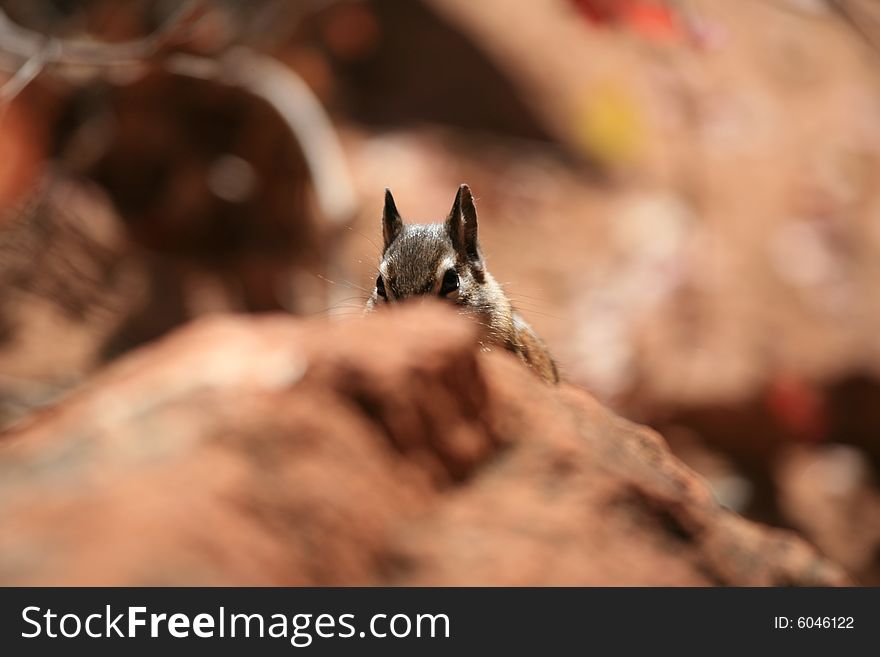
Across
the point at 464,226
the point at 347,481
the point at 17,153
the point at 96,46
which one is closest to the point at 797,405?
the point at 464,226

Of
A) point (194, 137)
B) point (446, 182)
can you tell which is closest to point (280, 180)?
point (194, 137)

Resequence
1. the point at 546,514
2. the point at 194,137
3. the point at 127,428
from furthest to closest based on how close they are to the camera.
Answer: the point at 194,137 < the point at 546,514 < the point at 127,428

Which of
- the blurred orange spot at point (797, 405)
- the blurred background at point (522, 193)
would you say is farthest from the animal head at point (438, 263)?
the blurred orange spot at point (797, 405)

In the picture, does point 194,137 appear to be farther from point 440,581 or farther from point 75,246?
point 440,581

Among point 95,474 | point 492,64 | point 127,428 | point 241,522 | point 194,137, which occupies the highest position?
point 492,64

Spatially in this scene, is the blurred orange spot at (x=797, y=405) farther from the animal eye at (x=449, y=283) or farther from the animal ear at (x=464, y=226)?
the animal eye at (x=449, y=283)

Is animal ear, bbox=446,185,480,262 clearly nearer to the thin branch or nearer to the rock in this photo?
the rock

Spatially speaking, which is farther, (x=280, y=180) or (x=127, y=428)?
(x=280, y=180)

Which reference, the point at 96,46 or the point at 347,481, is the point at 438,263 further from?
the point at 96,46

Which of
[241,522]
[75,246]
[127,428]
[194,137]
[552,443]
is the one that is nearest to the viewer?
[241,522]

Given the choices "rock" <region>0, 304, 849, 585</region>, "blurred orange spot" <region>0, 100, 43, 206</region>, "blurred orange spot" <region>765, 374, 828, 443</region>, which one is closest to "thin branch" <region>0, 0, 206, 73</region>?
"blurred orange spot" <region>0, 100, 43, 206</region>
